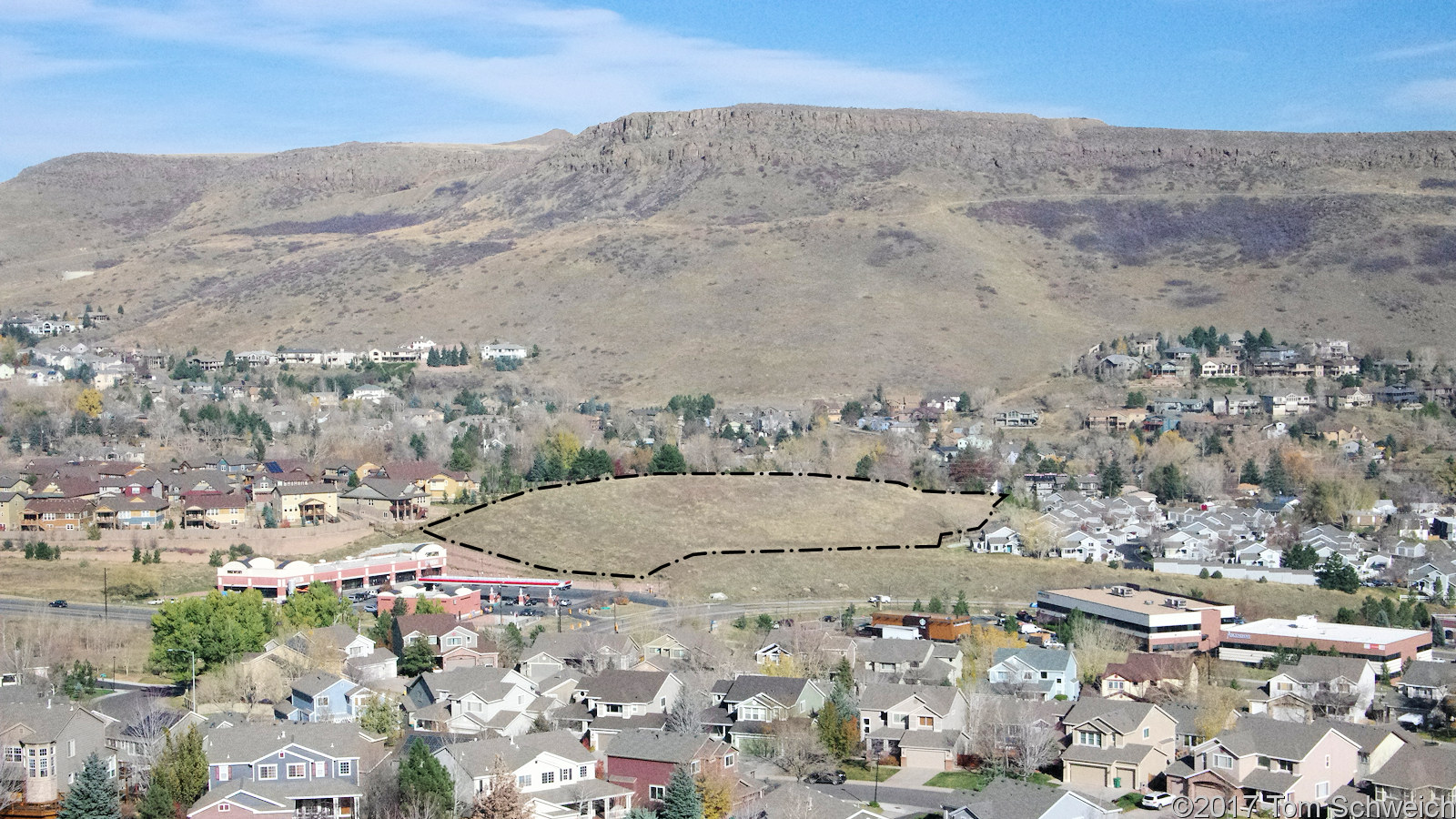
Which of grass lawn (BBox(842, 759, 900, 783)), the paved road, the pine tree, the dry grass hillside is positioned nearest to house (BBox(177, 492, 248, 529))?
the paved road

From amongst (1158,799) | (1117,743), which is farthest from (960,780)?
(1158,799)

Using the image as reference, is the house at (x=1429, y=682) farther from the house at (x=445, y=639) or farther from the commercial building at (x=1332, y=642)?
the house at (x=445, y=639)

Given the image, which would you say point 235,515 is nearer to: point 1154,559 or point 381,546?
point 381,546

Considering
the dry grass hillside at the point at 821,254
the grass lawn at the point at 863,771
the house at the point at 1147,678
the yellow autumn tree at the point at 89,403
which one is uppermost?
the dry grass hillside at the point at 821,254

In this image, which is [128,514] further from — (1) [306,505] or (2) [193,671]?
(2) [193,671]

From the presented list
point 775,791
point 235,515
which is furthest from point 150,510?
point 775,791

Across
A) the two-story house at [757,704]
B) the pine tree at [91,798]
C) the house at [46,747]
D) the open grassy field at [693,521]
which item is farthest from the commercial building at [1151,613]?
the pine tree at [91,798]
